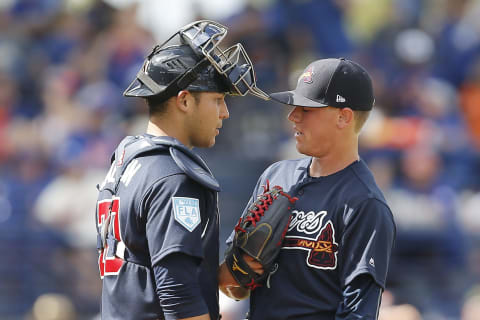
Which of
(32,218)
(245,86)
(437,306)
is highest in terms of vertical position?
(245,86)

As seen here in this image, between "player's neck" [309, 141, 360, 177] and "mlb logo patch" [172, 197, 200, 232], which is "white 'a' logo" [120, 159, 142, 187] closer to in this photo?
"mlb logo patch" [172, 197, 200, 232]

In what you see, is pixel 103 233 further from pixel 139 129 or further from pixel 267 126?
pixel 267 126

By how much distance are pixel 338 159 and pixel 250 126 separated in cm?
410

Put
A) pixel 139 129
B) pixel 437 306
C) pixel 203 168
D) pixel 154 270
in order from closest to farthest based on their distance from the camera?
pixel 154 270, pixel 203 168, pixel 437 306, pixel 139 129

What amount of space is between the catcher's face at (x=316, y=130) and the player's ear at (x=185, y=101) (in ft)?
1.46

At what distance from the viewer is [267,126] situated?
707 centimetres

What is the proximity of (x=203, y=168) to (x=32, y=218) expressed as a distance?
14.8 ft

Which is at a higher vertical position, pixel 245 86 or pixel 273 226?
pixel 245 86

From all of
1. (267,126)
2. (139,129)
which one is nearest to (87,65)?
(139,129)

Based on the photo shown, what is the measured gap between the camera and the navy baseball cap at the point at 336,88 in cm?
290

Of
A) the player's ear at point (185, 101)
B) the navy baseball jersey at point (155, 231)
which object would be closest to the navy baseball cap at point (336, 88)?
the player's ear at point (185, 101)

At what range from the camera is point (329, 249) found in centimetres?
279

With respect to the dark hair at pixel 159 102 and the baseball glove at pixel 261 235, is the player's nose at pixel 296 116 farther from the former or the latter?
the dark hair at pixel 159 102

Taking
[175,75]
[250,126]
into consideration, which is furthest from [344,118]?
[250,126]
